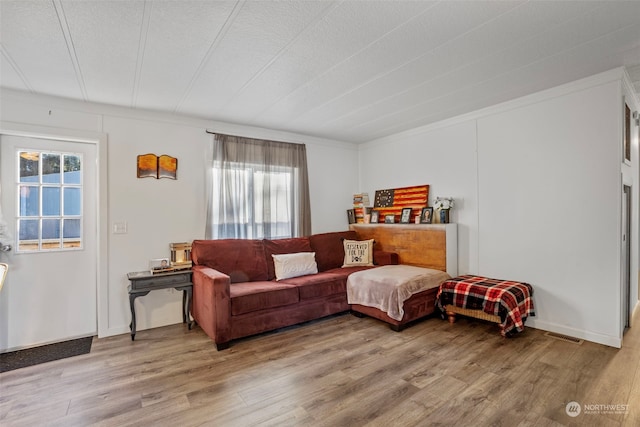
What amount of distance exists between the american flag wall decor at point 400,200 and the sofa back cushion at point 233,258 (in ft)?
6.92

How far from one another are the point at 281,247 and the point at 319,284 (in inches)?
32.0

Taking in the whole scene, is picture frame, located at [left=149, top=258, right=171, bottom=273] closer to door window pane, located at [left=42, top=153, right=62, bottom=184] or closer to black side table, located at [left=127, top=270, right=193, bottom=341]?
black side table, located at [left=127, top=270, right=193, bottom=341]

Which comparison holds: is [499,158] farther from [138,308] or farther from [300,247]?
[138,308]

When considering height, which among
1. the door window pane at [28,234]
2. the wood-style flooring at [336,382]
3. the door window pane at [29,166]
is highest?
the door window pane at [29,166]

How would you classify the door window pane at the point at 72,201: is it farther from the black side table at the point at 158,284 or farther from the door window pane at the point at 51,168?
the black side table at the point at 158,284

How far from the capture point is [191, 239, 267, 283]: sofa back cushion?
11.9 ft

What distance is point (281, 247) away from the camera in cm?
418

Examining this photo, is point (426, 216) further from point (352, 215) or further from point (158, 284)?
point (158, 284)

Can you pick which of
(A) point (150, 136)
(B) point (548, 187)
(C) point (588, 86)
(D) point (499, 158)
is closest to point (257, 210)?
(A) point (150, 136)

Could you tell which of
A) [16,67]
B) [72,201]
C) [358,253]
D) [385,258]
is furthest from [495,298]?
[16,67]

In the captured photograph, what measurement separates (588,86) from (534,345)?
246cm

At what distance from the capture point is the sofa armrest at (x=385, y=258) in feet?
14.5

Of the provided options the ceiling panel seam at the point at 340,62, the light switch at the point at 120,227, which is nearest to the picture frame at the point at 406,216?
the ceiling panel seam at the point at 340,62

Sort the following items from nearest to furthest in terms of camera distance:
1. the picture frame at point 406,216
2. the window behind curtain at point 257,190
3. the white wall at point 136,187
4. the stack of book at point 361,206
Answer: the white wall at point 136,187
the window behind curtain at point 257,190
the picture frame at point 406,216
the stack of book at point 361,206
